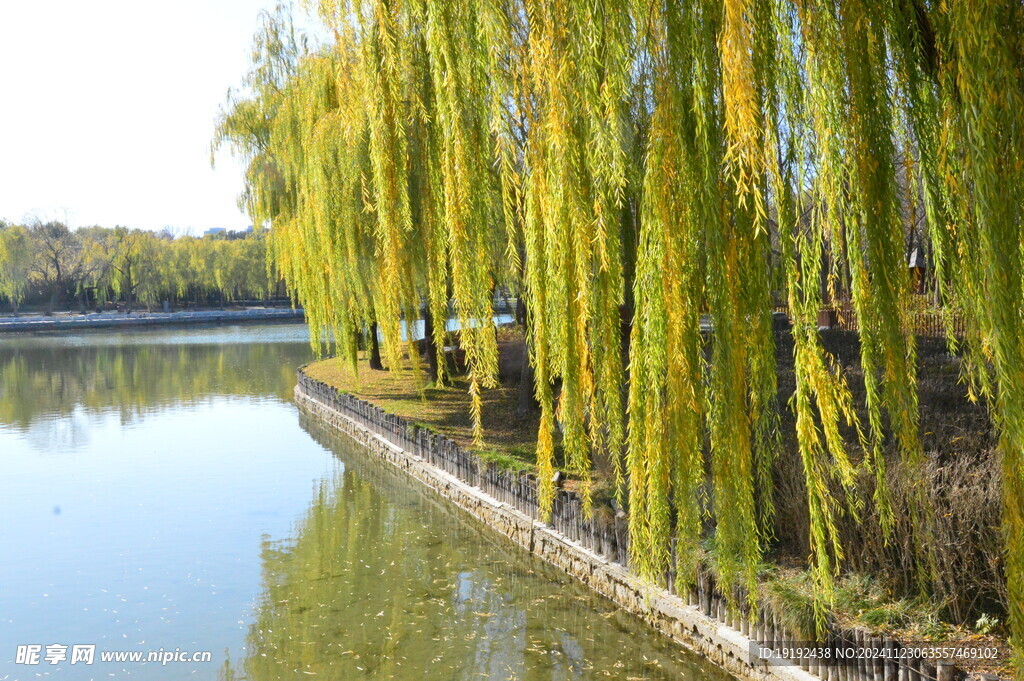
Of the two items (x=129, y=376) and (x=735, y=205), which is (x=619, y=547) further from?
(x=129, y=376)

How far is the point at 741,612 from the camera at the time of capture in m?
5.64

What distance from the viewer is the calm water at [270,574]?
256 inches

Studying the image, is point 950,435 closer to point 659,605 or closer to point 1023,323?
point 659,605

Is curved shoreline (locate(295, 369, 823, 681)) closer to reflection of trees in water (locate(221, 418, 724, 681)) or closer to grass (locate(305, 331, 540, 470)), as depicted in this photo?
reflection of trees in water (locate(221, 418, 724, 681))

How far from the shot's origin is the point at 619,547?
7.36 metres

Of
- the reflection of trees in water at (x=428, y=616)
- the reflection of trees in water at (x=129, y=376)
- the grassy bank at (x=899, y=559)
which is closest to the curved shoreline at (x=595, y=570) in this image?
the reflection of trees in water at (x=428, y=616)

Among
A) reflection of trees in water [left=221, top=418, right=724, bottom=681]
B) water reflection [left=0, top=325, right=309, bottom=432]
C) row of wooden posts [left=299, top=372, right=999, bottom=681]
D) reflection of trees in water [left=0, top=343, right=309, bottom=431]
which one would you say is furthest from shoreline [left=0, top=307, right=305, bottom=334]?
reflection of trees in water [left=221, top=418, right=724, bottom=681]

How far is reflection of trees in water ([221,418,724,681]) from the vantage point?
6293 mm

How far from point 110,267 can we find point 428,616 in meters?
63.6

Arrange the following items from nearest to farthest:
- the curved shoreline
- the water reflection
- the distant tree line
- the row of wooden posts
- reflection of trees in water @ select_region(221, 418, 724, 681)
A: the row of wooden posts, the curved shoreline, reflection of trees in water @ select_region(221, 418, 724, 681), the water reflection, the distant tree line

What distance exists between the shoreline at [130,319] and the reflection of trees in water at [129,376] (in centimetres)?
1344

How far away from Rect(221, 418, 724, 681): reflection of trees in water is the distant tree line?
177 feet

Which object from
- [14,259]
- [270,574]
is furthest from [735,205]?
[14,259]

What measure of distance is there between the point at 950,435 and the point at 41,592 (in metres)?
8.90
